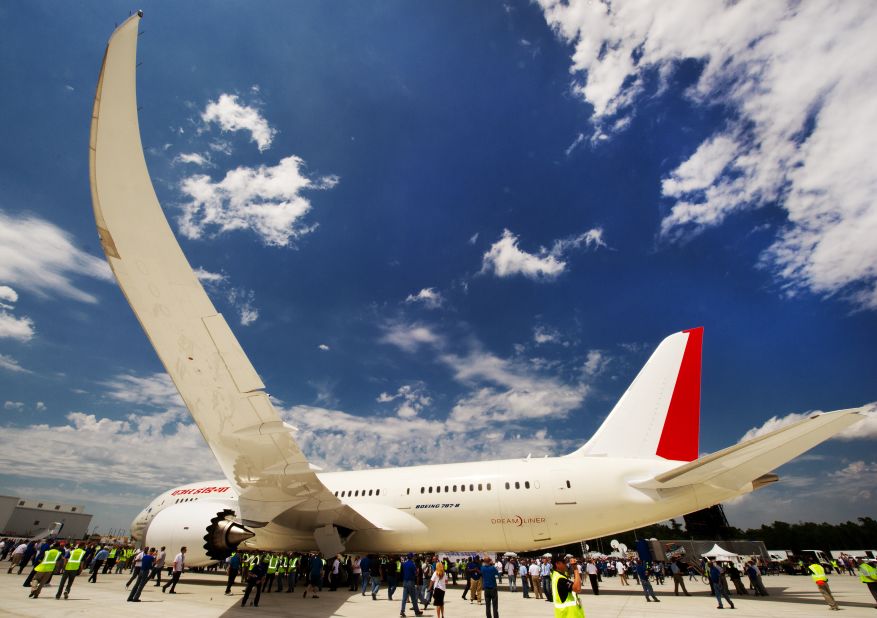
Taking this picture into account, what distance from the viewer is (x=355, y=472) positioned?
1516 centimetres

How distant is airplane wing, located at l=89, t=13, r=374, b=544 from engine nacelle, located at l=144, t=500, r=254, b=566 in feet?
7.27

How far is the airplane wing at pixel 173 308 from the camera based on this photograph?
4.97 m

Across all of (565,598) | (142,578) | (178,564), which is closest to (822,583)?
(565,598)

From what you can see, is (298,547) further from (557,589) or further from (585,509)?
(557,589)

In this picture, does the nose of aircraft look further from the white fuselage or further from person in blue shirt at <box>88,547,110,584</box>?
the white fuselage

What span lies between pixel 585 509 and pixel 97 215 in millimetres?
11015

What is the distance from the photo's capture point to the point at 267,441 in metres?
7.94

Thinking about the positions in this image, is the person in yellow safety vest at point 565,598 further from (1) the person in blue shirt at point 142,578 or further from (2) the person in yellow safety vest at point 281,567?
(2) the person in yellow safety vest at point 281,567

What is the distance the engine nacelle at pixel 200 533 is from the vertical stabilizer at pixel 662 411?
9415 millimetres

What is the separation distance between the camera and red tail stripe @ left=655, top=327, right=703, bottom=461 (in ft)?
35.6

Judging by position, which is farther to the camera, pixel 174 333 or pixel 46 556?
pixel 46 556

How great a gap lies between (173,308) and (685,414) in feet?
38.2

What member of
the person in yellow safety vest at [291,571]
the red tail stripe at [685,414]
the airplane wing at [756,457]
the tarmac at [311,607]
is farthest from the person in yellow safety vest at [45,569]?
the red tail stripe at [685,414]

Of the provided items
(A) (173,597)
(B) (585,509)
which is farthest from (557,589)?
(A) (173,597)
